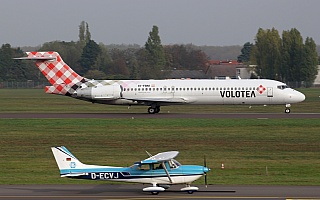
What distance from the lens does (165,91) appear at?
65.5m

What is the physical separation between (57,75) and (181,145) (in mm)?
25533

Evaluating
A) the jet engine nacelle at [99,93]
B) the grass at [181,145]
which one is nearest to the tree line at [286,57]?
the jet engine nacelle at [99,93]

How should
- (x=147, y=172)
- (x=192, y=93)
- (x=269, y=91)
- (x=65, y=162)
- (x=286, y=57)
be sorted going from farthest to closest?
(x=286, y=57), (x=192, y=93), (x=269, y=91), (x=147, y=172), (x=65, y=162)

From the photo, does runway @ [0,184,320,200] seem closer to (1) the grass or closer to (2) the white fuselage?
(1) the grass

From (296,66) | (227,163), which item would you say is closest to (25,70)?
(296,66)

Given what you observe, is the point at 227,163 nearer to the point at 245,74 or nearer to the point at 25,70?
the point at 245,74

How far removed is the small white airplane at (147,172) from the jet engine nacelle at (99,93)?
38580mm

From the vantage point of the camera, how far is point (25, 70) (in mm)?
193875

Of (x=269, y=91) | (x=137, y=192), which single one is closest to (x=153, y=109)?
(x=269, y=91)

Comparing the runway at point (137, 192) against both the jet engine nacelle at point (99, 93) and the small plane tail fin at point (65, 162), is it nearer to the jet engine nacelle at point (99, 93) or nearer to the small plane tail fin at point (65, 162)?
the small plane tail fin at point (65, 162)

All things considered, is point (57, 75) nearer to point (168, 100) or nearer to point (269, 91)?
point (168, 100)

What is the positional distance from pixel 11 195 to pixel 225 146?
1805cm

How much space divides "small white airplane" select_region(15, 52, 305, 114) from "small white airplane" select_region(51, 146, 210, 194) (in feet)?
125

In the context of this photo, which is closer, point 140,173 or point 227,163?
point 140,173
